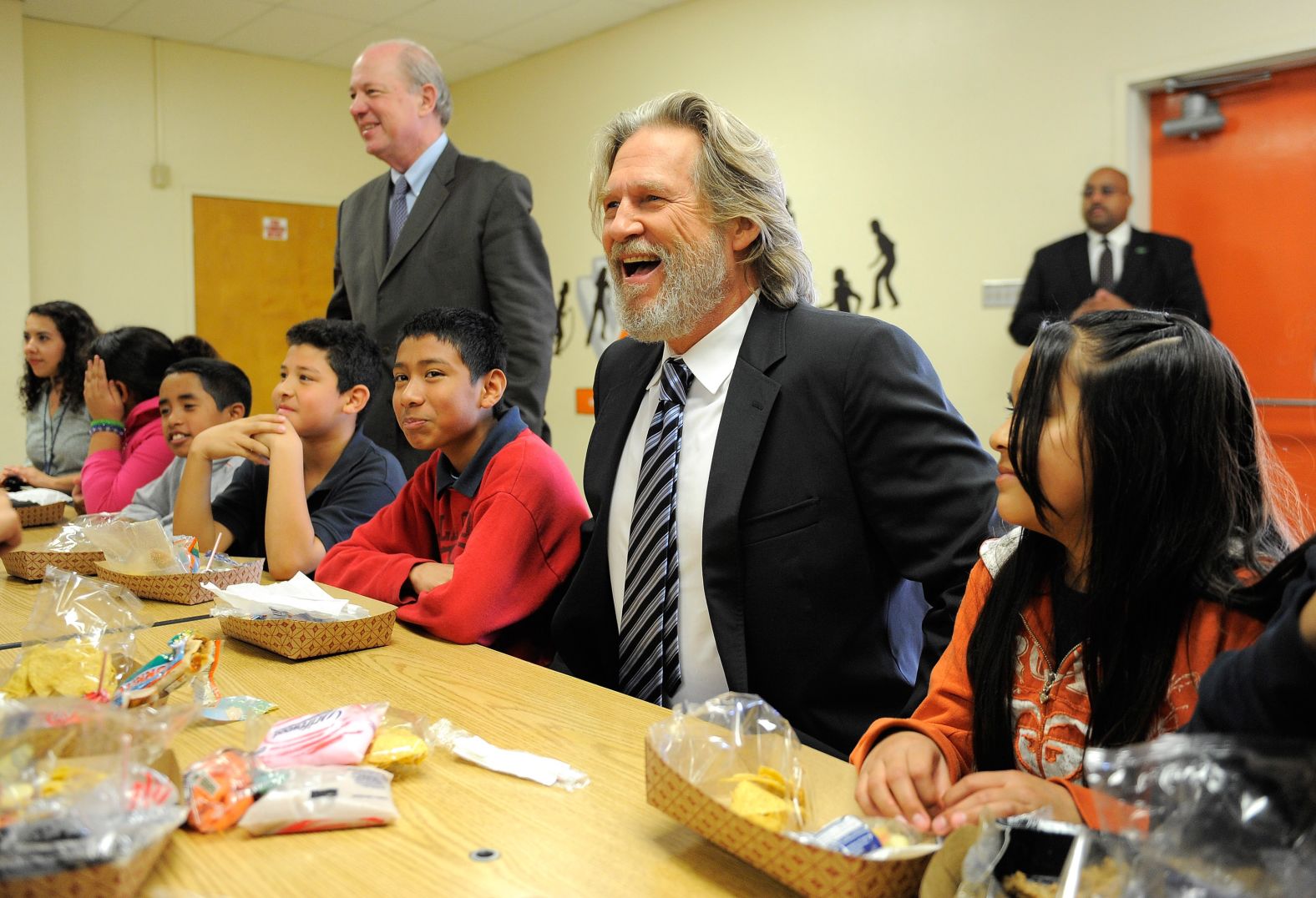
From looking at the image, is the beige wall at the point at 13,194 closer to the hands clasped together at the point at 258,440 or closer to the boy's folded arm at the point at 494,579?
the hands clasped together at the point at 258,440

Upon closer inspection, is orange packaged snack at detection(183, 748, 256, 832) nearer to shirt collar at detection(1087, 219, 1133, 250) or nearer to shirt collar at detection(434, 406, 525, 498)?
shirt collar at detection(434, 406, 525, 498)

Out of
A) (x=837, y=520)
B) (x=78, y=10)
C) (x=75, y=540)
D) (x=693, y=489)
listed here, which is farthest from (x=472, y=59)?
(x=837, y=520)

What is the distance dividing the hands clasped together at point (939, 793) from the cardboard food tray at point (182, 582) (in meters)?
1.24

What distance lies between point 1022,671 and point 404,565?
1.10m

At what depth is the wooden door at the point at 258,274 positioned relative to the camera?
6738 mm

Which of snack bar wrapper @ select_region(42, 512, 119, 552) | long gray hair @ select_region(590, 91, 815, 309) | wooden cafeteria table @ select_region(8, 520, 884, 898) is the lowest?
wooden cafeteria table @ select_region(8, 520, 884, 898)

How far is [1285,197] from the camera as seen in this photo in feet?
12.3

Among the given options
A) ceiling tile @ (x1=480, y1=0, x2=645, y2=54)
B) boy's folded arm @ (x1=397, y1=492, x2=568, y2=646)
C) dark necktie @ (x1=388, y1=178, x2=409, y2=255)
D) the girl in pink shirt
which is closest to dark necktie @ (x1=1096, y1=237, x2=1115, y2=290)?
dark necktie @ (x1=388, y1=178, x2=409, y2=255)

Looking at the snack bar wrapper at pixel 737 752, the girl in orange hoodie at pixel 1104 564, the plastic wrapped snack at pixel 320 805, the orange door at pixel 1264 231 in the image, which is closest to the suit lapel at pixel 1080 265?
the orange door at pixel 1264 231

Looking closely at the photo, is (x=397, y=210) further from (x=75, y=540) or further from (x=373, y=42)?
(x=373, y=42)

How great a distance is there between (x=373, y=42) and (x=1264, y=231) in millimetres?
4994

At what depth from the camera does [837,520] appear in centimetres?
157

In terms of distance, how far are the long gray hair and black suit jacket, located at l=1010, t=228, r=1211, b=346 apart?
2.31m

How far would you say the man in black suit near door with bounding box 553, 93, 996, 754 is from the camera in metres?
1.54
